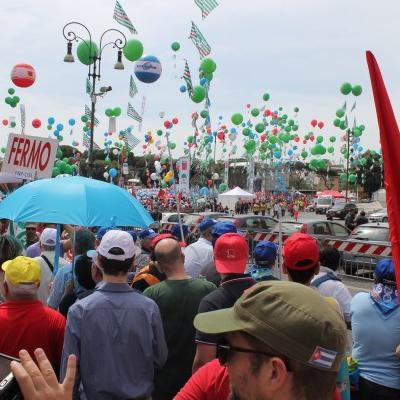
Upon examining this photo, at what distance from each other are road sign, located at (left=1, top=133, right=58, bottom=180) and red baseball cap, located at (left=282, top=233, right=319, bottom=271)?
4742mm

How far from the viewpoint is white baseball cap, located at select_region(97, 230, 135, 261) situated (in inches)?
137

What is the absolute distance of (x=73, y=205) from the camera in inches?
205

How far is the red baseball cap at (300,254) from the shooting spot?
3.83m

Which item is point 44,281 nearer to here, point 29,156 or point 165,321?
point 165,321

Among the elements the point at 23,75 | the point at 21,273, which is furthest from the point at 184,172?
the point at 21,273

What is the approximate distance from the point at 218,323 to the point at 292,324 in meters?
0.24

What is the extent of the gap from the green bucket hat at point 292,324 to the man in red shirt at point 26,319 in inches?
83.7

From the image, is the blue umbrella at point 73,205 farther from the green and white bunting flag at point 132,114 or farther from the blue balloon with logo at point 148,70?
the green and white bunting flag at point 132,114

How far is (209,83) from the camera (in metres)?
25.6

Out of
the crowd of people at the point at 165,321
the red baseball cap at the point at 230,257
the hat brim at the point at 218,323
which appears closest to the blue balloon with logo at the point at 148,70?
the crowd of people at the point at 165,321

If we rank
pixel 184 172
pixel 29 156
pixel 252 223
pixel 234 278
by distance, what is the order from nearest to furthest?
pixel 234 278 < pixel 29 156 < pixel 184 172 < pixel 252 223

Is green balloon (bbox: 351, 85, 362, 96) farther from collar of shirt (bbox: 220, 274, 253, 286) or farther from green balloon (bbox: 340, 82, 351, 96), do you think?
collar of shirt (bbox: 220, 274, 253, 286)

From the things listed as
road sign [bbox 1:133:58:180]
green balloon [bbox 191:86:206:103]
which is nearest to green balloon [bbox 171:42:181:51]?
green balloon [bbox 191:86:206:103]

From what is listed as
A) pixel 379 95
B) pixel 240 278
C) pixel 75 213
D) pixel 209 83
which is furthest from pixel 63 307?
pixel 209 83
